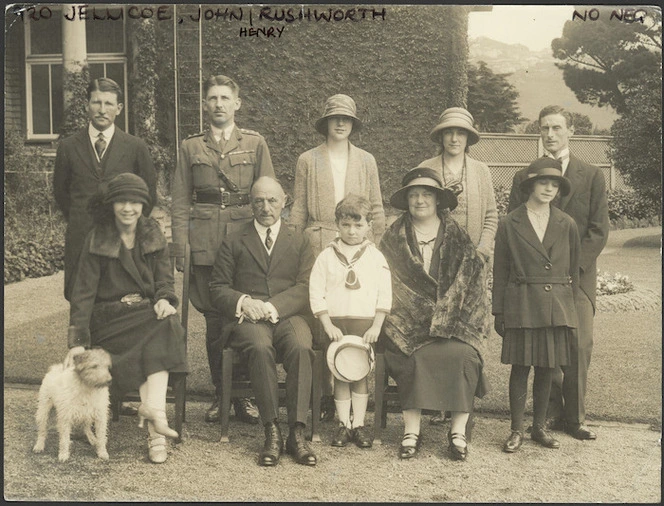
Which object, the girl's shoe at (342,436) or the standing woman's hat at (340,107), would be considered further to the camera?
the standing woman's hat at (340,107)

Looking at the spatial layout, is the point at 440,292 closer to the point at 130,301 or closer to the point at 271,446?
the point at 271,446

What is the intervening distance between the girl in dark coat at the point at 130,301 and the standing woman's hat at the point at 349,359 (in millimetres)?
902

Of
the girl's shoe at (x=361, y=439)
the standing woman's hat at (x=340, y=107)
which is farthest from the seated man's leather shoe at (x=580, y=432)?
the standing woman's hat at (x=340, y=107)

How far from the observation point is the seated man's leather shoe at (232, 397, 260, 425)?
17.0ft

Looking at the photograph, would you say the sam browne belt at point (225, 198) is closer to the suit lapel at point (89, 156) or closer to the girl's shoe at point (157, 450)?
the suit lapel at point (89, 156)

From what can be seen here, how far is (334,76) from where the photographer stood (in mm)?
7438

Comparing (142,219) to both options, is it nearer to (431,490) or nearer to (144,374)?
(144,374)

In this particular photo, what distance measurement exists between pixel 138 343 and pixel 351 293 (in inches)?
51.4

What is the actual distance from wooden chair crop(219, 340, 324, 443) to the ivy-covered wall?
3.24 m

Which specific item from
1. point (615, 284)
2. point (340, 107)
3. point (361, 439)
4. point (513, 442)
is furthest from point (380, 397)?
point (615, 284)

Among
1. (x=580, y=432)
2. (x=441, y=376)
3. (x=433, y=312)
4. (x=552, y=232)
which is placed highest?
(x=552, y=232)

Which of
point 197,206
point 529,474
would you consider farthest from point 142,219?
point 529,474

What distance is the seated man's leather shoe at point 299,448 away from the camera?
4.40 metres

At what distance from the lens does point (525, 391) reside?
15.9 ft
